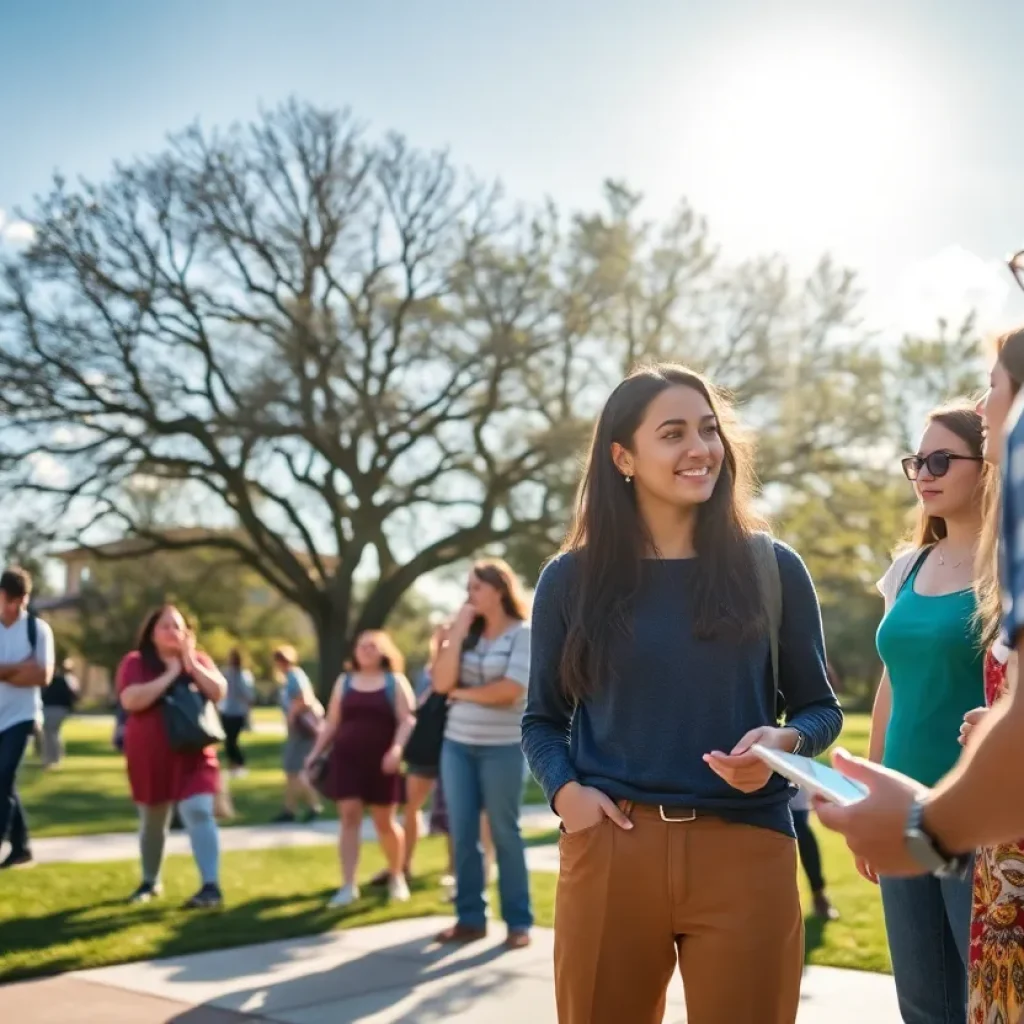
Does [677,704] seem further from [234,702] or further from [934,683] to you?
[234,702]

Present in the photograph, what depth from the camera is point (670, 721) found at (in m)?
2.99

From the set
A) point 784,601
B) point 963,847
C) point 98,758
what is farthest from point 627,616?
point 98,758

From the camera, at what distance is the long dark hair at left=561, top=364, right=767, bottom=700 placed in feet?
9.98

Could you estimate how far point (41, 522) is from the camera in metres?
27.5

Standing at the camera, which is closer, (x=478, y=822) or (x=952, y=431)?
(x=952, y=431)

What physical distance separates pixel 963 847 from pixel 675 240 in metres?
29.2

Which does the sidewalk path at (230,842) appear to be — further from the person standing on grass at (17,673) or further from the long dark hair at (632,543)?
the long dark hair at (632,543)

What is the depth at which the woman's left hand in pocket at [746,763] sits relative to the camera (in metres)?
2.72

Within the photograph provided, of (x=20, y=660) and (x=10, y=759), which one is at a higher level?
(x=20, y=660)

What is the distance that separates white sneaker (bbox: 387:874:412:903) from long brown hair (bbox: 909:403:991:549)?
598cm

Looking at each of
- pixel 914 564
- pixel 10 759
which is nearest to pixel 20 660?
pixel 10 759

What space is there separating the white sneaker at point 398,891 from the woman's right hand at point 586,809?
6512 mm

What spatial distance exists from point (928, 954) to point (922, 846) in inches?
83.2

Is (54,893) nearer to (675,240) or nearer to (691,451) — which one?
(691,451)
